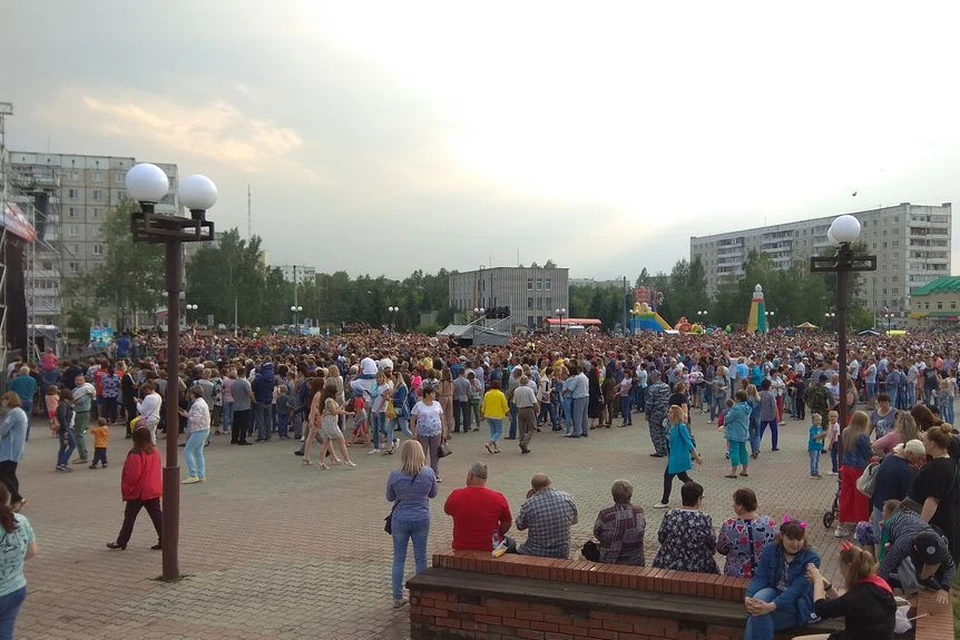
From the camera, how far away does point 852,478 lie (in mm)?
8523

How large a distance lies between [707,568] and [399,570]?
2.66m

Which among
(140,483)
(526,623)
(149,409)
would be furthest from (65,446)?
(526,623)

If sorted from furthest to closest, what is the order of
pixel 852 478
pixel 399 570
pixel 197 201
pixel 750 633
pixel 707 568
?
pixel 852 478
pixel 197 201
pixel 399 570
pixel 707 568
pixel 750 633

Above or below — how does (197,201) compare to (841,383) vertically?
above

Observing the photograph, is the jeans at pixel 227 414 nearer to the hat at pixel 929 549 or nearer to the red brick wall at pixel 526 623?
the red brick wall at pixel 526 623

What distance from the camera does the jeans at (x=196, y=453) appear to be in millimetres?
11961

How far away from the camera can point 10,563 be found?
4.80 m

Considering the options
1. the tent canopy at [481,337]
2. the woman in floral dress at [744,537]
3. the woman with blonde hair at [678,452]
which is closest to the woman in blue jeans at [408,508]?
the woman in floral dress at [744,537]

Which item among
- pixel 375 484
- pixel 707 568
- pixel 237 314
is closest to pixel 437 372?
pixel 375 484

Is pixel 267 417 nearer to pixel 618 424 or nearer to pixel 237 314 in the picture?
pixel 618 424

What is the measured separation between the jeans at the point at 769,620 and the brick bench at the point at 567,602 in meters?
0.09

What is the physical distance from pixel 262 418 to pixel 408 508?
11.2 meters

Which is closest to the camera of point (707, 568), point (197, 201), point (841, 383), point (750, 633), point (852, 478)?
point (750, 633)

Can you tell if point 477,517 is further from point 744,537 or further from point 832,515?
point 832,515
